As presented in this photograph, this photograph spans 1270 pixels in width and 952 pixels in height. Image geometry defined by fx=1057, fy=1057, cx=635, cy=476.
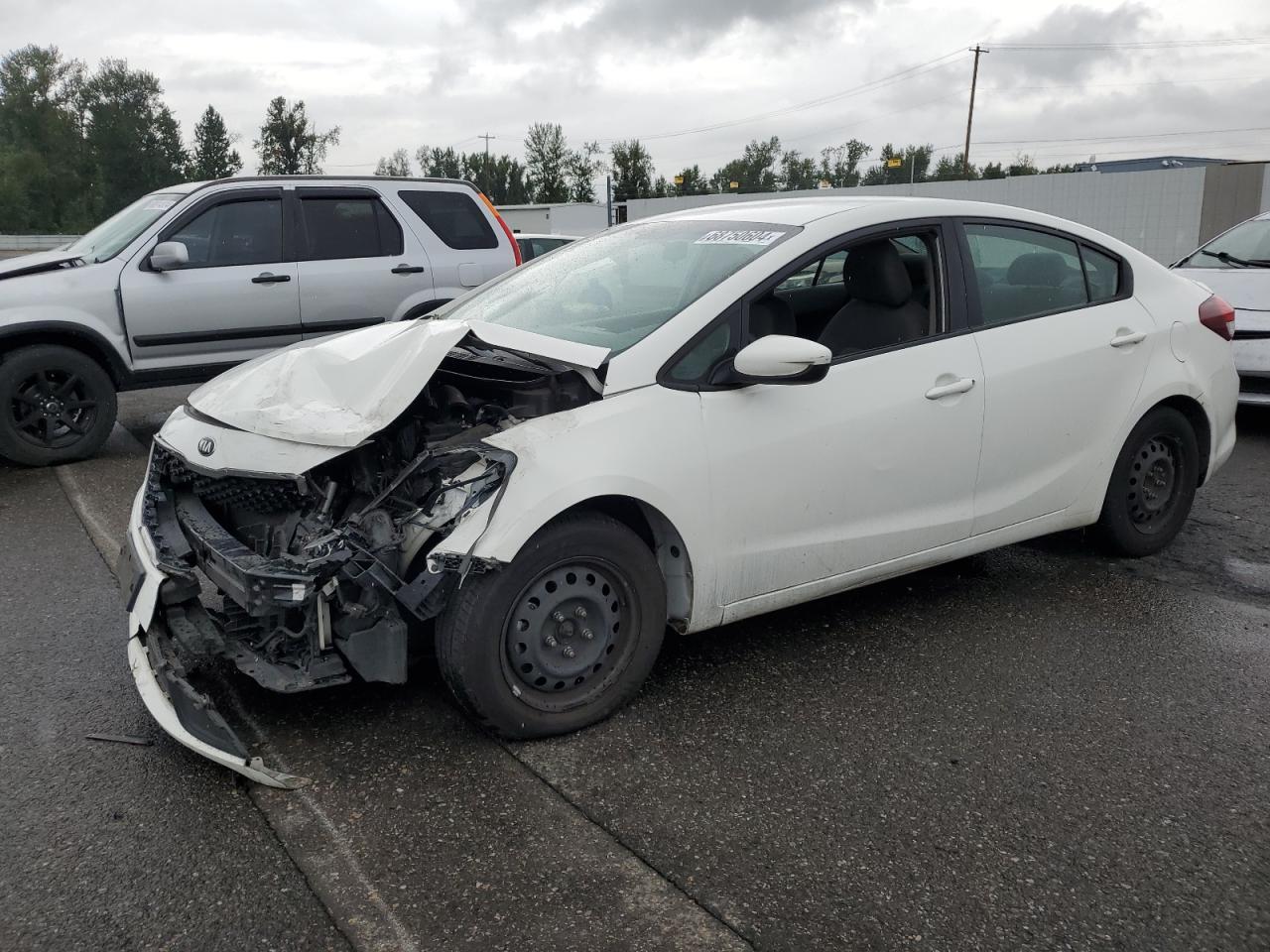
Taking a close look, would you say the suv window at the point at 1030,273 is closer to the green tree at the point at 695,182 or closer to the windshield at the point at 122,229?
the windshield at the point at 122,229

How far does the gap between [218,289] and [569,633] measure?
5.49 meters

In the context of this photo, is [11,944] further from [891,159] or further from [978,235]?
[891,159]

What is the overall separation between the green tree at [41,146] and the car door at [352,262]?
3045 inches

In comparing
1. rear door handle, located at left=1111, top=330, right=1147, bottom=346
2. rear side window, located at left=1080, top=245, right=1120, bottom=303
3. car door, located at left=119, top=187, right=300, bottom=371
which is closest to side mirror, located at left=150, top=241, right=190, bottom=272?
car door, located at left=119, top=187, right=300, bottom=371

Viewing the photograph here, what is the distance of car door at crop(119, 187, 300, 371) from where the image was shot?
7.39 meters

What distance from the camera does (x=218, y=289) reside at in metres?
7.63

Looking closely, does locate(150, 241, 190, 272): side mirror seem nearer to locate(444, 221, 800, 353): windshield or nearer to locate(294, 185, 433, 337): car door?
locate(294, 185, 433, 337): car door

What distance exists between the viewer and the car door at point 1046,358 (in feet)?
13.6

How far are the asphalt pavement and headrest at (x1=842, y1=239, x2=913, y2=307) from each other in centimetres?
131

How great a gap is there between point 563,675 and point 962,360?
194 cm

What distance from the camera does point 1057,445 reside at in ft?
14.2

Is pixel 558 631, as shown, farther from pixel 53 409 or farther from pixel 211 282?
pixel 211 282

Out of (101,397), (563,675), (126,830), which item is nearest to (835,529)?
(563,675)

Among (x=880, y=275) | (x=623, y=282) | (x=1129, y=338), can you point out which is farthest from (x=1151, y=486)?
(x=623, y=282)
